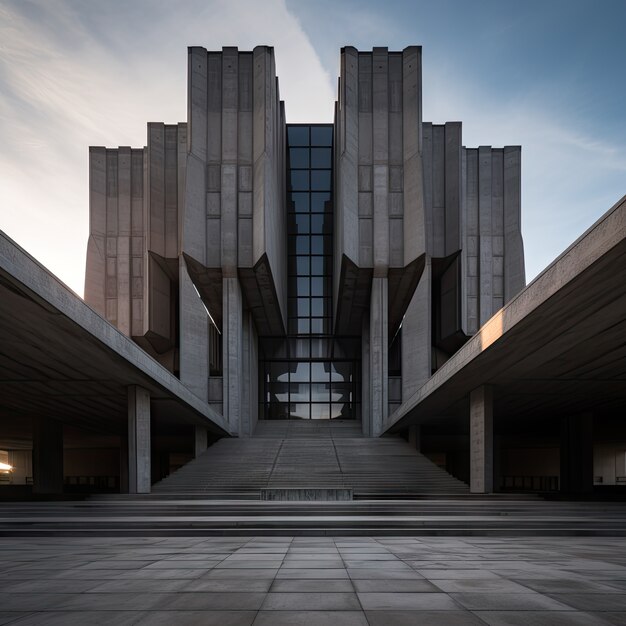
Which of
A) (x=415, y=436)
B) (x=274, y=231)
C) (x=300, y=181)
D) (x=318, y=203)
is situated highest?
(x=300, y=181)

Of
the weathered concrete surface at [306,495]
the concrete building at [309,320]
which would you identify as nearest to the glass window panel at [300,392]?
the concrete building at [309,320]

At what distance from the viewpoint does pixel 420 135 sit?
29.7m

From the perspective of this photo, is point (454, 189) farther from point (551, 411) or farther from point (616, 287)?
point (616, 287)

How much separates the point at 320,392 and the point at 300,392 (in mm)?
1451

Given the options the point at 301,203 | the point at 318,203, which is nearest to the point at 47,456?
the point at 301,203

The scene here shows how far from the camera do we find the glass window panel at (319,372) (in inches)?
1598

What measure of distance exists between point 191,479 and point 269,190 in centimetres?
1540

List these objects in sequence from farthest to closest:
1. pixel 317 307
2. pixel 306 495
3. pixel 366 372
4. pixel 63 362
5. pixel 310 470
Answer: pixel 317 307 → pixel 366 372 → pixel 310 470 → pixel 306 495 → pixel 63 362

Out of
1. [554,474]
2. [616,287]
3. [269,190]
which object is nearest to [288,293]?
[269,190]

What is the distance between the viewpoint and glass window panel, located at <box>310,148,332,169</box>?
3978 cm

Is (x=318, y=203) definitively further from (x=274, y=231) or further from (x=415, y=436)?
(x=415, y=436)

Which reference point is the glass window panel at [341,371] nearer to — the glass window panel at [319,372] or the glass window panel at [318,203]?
the glass window panel at [319,372]

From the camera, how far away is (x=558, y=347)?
14.0 metres

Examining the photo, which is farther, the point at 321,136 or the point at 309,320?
the point at 321,136
